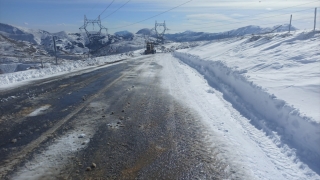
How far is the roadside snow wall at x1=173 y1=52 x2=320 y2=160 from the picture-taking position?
4.64 m

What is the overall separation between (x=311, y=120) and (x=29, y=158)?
5337 mm

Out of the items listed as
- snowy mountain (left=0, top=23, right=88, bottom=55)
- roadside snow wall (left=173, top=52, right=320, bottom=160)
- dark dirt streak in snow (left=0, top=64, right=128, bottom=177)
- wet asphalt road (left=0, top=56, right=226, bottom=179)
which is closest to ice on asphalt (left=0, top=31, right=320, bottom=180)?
roadside snow wall (left=173, top=52, right=320, bottom=160)

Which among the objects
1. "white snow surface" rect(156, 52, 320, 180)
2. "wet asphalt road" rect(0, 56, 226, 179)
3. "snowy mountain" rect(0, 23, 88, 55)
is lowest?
"white snow surface" rect(156, 52, 320, 180)

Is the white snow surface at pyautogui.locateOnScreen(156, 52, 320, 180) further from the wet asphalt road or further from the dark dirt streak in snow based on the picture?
the dark dirt streak in snow

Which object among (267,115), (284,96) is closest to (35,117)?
(267,115)

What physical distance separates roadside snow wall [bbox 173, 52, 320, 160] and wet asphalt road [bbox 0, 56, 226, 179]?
166cm

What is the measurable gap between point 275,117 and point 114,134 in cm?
404

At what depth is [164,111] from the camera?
755cm

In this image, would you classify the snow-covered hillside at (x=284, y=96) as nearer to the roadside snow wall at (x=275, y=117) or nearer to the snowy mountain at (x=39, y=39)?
the roadside snow wall at (x=275, y=117)

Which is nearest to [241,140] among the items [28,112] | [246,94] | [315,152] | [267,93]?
[315,152]

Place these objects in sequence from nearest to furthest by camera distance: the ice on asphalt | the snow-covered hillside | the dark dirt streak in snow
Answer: the ice on asphalt < the snow-covered hillside < the dark dirt streak in snow

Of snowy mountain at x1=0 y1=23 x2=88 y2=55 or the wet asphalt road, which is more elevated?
snowy mountain at x1=0 y1=23 x2=88 y2=55

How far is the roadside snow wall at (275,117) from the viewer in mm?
4641

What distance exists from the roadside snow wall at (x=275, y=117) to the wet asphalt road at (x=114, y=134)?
5.46ft
